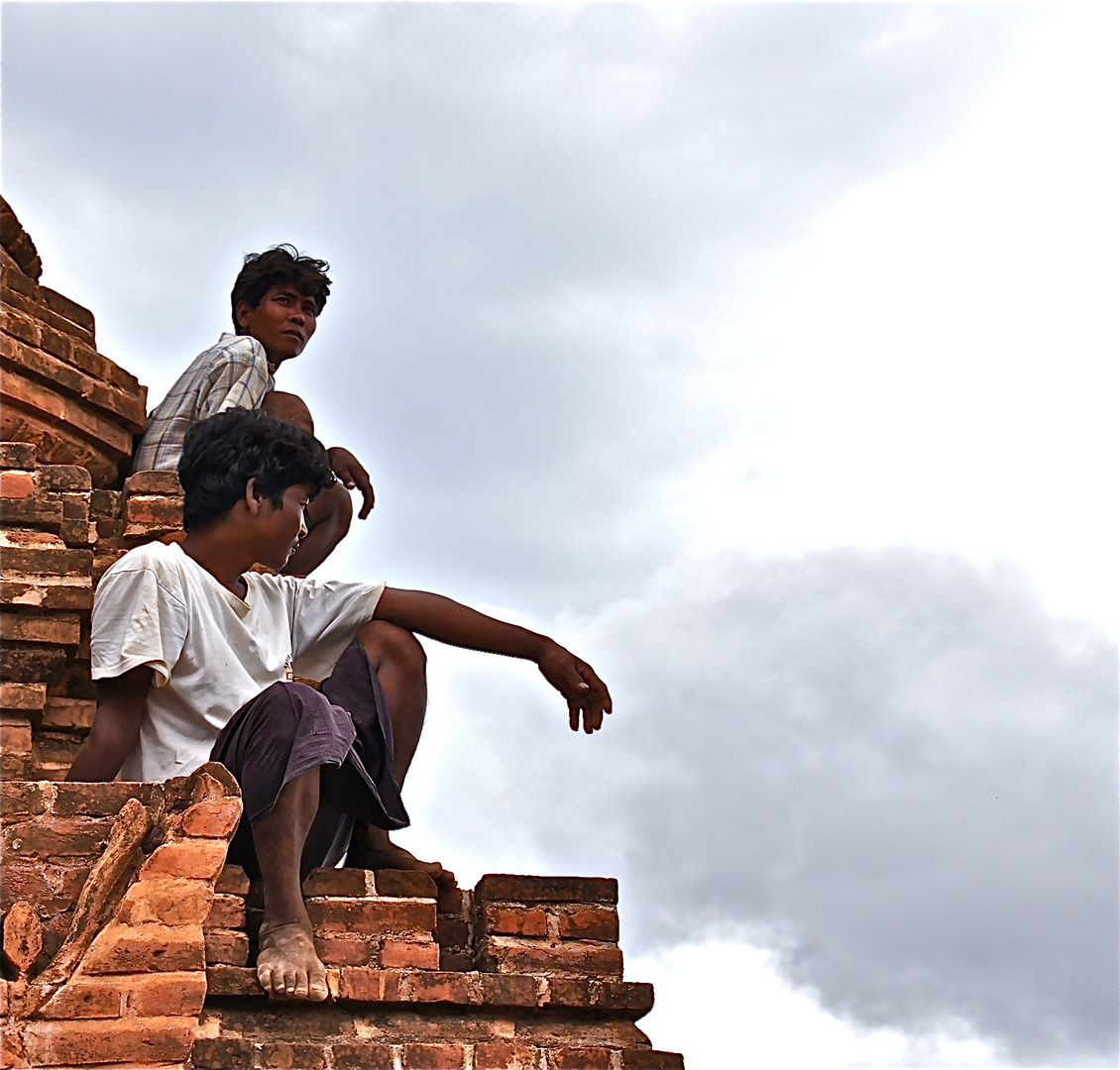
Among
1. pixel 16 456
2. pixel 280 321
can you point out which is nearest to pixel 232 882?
pixel 16 456

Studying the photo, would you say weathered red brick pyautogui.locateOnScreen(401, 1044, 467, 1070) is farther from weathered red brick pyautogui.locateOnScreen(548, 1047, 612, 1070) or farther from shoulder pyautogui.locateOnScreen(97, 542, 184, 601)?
shoulder pyautogui.locateOnScreen(97, 542, 184, 601)

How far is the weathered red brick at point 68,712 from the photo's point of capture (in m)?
5.14

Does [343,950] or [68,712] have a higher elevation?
[68,712]

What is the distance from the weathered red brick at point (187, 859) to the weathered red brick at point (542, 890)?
2.94 feet

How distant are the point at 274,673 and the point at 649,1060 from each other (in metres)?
1.39

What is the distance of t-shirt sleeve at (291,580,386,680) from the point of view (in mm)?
4660

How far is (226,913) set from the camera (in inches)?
152

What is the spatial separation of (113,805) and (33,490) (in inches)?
70.9

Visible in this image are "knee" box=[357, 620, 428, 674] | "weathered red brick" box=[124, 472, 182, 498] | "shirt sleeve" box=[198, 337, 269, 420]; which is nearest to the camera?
"knee" box=[357, 620, 428, 674]

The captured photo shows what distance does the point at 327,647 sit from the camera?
468 centimetres

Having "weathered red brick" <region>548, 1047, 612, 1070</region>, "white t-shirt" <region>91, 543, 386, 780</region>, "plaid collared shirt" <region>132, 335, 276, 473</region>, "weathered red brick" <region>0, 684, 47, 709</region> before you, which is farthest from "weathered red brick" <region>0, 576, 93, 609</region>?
"weathered red brick" <region>548, 1047, 612, 1070</region>

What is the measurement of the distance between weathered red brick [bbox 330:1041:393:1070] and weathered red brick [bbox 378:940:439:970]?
0.92 ft

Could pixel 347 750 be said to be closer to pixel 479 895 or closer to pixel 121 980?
pixel 479 895

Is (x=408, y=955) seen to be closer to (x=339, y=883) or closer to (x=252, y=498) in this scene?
(x=339, y=883)
